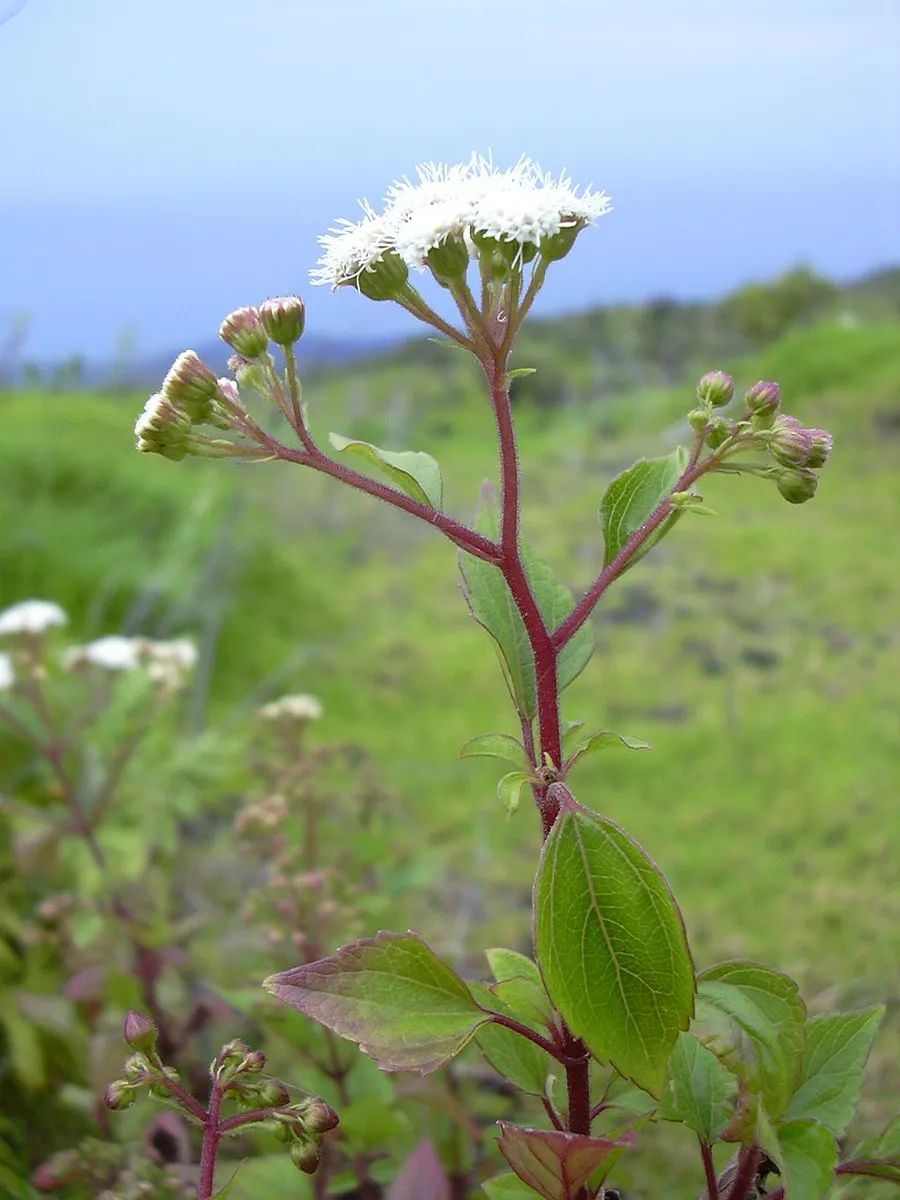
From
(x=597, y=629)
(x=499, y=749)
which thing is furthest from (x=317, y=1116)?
(x=597, y=629)

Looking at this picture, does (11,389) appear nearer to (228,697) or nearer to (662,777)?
(228,697)

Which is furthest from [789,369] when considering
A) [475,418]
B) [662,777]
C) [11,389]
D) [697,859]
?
[11,389]

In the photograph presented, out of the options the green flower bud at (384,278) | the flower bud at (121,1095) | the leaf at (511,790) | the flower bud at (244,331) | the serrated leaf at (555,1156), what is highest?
the green flower bud at (384,278)

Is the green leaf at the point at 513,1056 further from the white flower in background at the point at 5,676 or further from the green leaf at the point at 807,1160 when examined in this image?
the white flower in background at the point at 5,676

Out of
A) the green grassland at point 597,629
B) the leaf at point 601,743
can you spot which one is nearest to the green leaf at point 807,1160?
the leaf at point 601,743

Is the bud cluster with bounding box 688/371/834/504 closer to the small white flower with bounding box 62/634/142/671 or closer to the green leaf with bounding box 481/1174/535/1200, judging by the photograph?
the green leaf with bounding box 481/1174/535/1200

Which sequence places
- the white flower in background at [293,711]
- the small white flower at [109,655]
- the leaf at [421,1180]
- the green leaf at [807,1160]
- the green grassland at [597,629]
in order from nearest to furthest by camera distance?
the green leaf at [807,1160]
the leaf at [421,1180]
the white flower in background at [293,711]
the small white flower at [109,655]
the green grassland at [597,629]

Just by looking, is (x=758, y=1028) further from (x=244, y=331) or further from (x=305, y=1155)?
(x=244, y=331)
